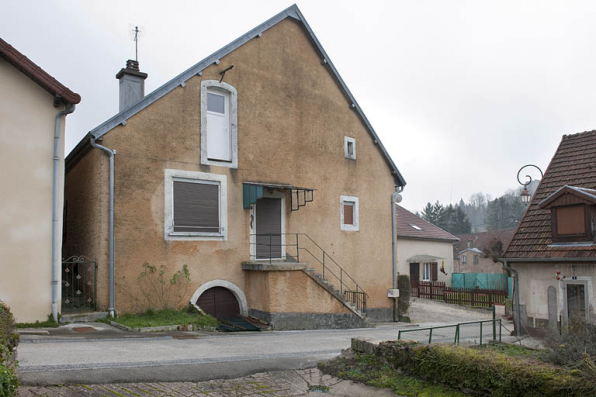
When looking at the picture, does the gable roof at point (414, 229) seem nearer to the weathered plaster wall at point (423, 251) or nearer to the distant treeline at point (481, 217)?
the weathered plaster wall at point (423, 251)

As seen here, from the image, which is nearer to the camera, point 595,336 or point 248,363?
point 248,363

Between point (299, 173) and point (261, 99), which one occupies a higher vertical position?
point (261, 99)

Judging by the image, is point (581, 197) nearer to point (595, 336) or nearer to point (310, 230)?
point (595, 336)

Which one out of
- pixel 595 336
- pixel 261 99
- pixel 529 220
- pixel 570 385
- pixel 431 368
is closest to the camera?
pixel 570 385

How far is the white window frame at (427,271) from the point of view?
1421 inches

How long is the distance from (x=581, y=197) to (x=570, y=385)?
28.8 feet

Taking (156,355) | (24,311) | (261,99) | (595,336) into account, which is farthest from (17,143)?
(595,336)

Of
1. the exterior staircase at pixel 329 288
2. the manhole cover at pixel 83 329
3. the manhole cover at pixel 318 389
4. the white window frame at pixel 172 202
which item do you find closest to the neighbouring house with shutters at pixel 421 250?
the exterior staircase at pixel 329 288

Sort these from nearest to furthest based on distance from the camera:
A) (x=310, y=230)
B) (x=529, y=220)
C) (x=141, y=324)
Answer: (x=141, y=324) < (x=529, y=220) < (x=310, y=230)

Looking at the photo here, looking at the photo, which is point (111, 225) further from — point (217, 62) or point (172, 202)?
point (217, 62)

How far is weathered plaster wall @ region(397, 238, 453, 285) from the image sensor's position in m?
34.2

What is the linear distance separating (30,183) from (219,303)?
667 centimetres

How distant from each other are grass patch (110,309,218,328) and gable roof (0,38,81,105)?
5947 mm

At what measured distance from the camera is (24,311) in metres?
12.5
